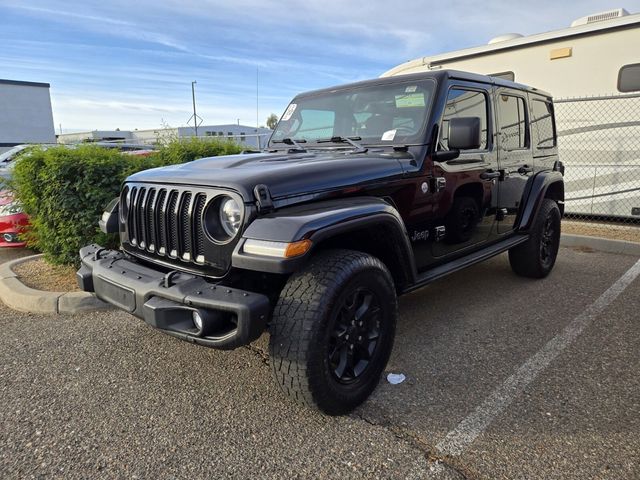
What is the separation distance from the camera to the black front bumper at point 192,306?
6.95 feet

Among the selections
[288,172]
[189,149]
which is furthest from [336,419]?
[189,149]

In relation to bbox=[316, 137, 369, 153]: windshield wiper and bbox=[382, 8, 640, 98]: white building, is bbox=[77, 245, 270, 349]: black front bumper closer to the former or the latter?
bbox=[316, 137, 369, 153]: windshield wiper

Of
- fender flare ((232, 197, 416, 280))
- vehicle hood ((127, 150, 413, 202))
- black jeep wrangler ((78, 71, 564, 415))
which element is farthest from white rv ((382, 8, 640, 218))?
fender flare ((232, 197, 416, 280))

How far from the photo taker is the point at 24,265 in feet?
16.9

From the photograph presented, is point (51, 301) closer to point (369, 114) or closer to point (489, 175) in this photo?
point (369, 114)

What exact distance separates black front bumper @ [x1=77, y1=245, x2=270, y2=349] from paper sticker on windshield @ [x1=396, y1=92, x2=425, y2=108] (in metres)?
1.93

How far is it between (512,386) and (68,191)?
4.19 m

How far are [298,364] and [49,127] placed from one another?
37.4 meters

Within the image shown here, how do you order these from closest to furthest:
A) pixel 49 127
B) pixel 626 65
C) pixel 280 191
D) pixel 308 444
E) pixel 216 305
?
pixel 216 305
pixel 308 444
pixel 280 191
pixel 626 65
pixel 49 127

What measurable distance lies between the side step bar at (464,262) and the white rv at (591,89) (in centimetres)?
349

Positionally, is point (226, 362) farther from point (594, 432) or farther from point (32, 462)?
point (594, 432)

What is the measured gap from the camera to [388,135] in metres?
3.32

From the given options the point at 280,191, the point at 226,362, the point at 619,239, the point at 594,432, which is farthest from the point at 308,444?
the point at 619,239

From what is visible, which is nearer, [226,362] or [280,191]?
[280,191]
